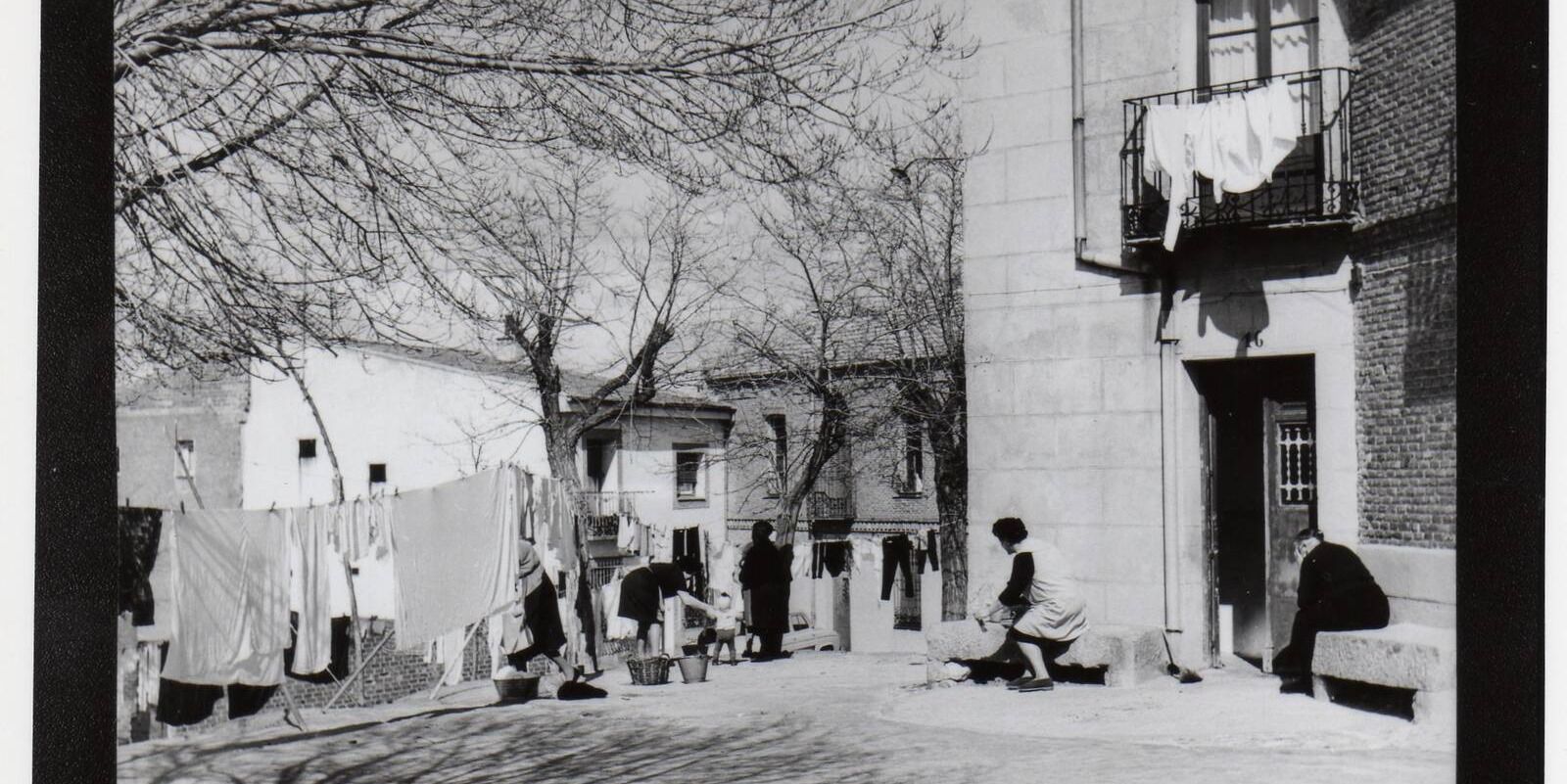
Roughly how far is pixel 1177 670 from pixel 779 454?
25.4 feet

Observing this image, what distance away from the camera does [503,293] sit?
5.83 meters

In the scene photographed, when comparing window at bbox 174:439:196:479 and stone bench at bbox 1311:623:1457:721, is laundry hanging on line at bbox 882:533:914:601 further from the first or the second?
window at bbox 174:439:196:479

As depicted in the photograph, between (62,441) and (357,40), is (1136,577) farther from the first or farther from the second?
(62,441)

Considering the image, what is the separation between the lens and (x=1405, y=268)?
7.12 m

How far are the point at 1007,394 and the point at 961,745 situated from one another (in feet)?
8.13

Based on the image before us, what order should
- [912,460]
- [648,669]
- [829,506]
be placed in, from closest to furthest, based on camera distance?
[648,669] < [912,460] < [829,506]

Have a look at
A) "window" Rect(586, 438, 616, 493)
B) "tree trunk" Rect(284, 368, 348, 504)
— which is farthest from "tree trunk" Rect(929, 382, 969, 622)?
"tree trunk" Rect(284, 368, 348, 504)

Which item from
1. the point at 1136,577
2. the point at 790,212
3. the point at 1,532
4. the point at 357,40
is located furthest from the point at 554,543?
the point at 1,532

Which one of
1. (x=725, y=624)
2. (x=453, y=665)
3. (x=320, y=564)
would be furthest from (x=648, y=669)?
(x=320, y=564)

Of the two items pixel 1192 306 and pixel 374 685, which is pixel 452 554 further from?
pixel 1192 306

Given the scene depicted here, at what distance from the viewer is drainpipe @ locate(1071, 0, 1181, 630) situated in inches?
310

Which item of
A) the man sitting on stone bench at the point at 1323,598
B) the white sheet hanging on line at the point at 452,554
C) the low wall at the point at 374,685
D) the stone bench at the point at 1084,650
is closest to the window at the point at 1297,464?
the man sitting on stone bench at the point at 1323,598

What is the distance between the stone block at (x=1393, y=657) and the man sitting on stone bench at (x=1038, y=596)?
150 centimetres

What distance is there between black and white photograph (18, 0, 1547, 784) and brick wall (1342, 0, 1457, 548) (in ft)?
0.09
